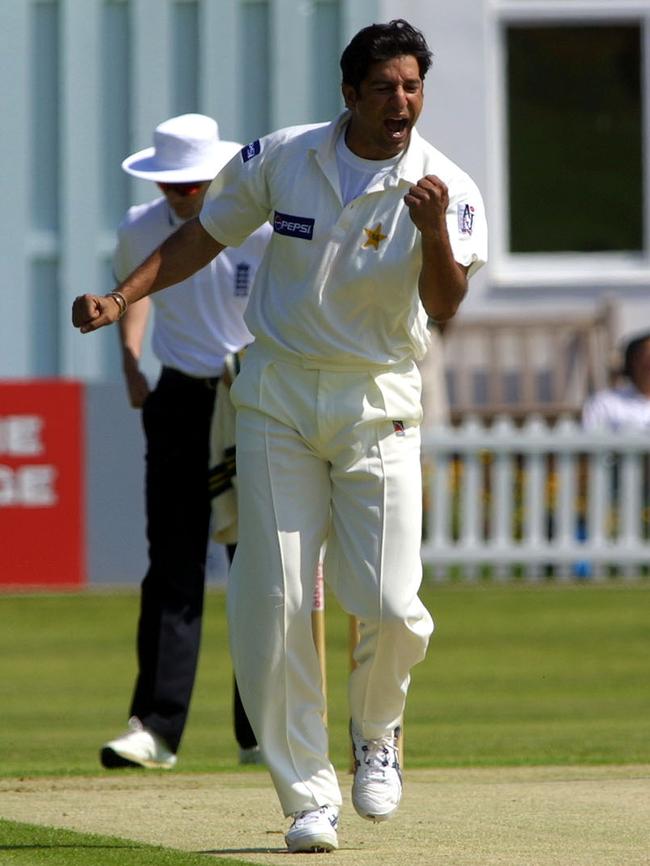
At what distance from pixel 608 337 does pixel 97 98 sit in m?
4.02

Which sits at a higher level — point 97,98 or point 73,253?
point 97,98

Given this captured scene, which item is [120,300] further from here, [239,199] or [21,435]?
[21,435]

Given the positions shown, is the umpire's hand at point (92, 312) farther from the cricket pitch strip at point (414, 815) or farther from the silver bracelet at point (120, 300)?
Result: the cricket pitch strip at point (414, 815)

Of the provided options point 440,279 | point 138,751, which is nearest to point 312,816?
point 440,279

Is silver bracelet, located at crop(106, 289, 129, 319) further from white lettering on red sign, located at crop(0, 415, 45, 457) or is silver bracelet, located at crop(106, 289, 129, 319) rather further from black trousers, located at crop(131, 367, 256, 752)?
white lettering on red sign, located at crop(0, 415, 45, 457)

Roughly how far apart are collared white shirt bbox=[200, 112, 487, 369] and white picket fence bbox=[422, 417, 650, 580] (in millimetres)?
8330

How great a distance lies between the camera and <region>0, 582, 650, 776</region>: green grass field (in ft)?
25.6

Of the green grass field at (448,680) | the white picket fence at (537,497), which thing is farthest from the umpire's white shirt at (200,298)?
the white picket fence at (537,497)

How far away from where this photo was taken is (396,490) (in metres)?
5.09

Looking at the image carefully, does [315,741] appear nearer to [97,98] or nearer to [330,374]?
[330,374]

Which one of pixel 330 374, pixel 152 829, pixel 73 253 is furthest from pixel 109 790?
pixel 73 253

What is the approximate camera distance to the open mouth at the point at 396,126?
4.99 m

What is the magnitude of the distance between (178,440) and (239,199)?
1955mm

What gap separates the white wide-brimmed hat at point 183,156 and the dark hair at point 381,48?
75.2 inches
